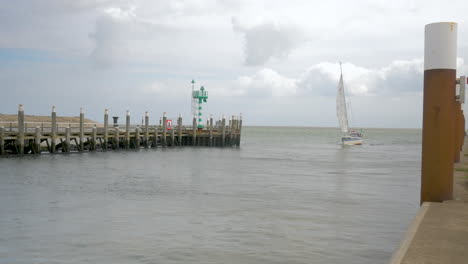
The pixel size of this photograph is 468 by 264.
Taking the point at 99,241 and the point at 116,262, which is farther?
the point at 99,241

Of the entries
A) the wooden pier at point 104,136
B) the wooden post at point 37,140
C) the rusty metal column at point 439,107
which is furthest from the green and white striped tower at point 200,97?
the rusty metal column at point 439,107

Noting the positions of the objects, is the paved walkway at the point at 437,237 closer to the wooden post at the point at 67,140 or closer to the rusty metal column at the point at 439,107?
the rusty metal column at the point at 439,107

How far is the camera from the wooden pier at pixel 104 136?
3156 centimetres

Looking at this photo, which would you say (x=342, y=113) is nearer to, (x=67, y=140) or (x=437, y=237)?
(x=67, y=140)

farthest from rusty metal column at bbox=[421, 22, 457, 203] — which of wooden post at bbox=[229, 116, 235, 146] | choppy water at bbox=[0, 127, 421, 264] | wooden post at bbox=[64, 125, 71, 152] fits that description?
wooden post at bbox=[229, 116, 235, 146]

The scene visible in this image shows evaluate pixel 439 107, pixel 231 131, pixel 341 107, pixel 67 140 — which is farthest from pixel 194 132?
pixel 439 107

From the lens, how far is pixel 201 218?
12.2m

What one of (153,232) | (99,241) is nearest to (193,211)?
(153,232)

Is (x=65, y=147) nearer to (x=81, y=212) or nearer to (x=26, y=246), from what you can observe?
(x=81, y=212)

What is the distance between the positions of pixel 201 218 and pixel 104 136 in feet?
95.8

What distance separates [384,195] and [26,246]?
1159 centimetres

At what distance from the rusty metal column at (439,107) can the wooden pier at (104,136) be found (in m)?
26.0

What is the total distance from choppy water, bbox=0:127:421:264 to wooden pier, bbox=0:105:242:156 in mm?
9565

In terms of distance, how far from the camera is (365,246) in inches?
366
